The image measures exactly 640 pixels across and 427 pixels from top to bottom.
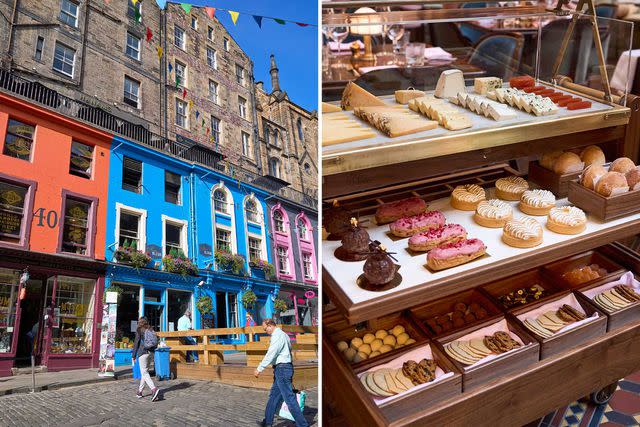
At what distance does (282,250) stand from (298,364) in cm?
23

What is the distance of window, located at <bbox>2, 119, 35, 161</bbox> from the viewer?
1.04m

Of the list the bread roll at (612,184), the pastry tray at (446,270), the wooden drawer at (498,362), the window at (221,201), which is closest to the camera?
the window at (221,201)

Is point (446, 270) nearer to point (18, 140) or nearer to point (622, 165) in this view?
point (622, 165)

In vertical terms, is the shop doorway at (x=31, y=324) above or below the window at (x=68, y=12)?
below

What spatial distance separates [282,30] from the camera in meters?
1.21

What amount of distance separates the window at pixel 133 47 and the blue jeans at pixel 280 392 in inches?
25.3

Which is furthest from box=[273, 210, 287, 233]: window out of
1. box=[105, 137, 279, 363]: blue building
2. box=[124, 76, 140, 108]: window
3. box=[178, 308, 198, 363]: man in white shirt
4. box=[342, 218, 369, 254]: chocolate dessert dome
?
box=[342, 218, 369, 254]: chocolate dessert dome

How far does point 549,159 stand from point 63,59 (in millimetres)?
2114

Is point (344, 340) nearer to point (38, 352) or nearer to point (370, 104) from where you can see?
point (370, 104)

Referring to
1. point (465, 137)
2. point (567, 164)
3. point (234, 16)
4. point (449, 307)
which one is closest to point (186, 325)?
point (234, 16)

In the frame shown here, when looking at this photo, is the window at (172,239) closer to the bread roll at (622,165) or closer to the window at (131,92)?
the window at (131,92)

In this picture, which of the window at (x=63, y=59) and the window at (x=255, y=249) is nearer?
the window at (x=63, y=59)

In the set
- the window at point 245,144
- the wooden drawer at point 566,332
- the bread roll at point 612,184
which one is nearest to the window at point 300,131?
the window at point 245,144

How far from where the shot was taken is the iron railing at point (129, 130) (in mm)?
1042
